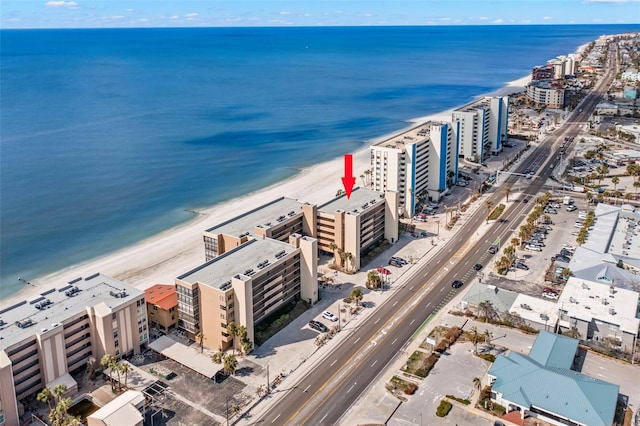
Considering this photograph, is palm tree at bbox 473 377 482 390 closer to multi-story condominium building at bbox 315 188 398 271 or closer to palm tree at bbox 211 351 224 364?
palm tree at bbox 211 351 224 364

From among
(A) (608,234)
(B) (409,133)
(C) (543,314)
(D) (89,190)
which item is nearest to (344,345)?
(C) (543,314)

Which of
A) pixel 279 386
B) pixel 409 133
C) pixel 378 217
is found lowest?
pixel 279 386

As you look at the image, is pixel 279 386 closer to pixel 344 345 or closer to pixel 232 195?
pixel 344 345

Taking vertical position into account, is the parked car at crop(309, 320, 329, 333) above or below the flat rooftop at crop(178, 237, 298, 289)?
below

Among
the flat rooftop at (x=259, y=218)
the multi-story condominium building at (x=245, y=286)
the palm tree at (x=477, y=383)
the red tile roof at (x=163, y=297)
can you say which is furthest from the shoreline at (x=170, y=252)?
the palm tree at (x=477, y=383)

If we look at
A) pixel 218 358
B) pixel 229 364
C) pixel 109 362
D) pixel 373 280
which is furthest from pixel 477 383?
pixel 109 362

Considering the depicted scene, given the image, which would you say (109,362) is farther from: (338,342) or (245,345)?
(338,342)

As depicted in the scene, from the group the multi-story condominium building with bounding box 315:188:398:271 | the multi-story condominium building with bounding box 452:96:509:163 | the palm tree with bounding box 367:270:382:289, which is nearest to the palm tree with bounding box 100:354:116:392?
the palm tree with bounding box 367:270:382:289

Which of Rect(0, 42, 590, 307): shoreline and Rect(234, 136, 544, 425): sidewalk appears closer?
Rect(234, 136, 544, 425): sidewalk
